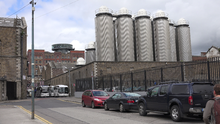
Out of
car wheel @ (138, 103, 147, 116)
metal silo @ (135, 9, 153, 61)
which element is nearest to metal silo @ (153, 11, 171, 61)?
metal silo @ (135, 9, 153, 61)

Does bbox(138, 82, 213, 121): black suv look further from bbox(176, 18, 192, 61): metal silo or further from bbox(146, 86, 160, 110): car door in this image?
bbox(176, 18, 192, 61): metal silo

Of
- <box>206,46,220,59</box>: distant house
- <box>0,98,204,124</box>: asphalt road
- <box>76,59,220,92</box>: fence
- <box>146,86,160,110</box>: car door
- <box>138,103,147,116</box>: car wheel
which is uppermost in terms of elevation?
<box>206,46,220,59</box>: distant house

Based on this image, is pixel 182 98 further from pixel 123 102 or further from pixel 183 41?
pixel 183 41

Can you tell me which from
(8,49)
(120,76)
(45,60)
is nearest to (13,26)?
(8,49)

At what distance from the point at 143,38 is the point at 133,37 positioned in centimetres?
276

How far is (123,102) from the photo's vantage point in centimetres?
1645

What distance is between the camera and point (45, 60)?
450 ft

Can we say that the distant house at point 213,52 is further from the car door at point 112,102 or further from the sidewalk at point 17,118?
the sidewalk at point 17,118

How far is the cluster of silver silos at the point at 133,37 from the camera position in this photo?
48438 mm

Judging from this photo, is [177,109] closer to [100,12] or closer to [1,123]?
[1,123]

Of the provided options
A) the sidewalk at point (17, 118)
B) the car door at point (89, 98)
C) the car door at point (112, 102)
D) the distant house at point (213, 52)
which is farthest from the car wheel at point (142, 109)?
the distant house at point (213, 52)

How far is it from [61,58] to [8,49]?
323 feet

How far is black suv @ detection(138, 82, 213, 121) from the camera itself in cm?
1066

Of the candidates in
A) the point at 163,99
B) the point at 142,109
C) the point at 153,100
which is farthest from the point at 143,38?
the point at 163,99
